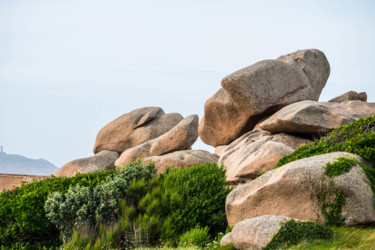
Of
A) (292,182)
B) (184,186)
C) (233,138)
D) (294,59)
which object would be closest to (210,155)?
(233,138)

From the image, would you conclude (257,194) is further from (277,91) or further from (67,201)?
(277,91)

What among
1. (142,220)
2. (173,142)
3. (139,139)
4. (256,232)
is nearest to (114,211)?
(142,220)

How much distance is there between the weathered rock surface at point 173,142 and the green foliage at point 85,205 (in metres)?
13.3

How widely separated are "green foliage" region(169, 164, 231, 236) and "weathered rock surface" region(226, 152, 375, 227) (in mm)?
2052

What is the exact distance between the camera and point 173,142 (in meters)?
26.6

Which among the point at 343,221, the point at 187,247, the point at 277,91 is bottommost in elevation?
the point at 187,247

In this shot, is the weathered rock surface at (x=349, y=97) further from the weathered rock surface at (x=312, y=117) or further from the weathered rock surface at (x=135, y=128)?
the weathered rock surface at (x=135, y=128)

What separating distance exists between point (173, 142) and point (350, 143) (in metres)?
16.0

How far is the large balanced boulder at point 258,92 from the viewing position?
65.5 feet

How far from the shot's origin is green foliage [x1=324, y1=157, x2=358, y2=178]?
954cm

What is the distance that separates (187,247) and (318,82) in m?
16.9

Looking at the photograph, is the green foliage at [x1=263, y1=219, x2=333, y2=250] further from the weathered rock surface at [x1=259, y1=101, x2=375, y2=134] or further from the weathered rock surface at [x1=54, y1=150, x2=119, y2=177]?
the weathered rock surface at [x1=54, y1=150, x2=119, y2=177]

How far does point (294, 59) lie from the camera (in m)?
23.4

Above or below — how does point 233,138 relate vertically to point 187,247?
above
